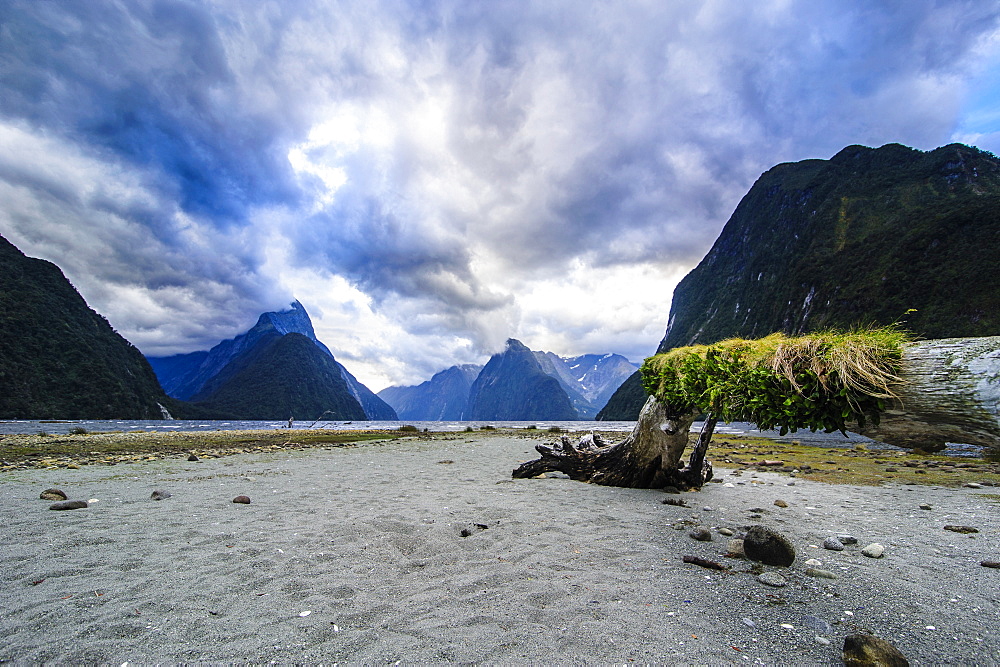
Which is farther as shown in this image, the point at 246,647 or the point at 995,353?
the point at 246,647

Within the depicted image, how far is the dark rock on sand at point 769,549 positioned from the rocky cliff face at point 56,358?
14448 centimetres

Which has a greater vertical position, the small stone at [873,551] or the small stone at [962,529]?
the small stone at [873,551]

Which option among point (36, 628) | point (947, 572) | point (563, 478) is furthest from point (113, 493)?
point (947, 572)

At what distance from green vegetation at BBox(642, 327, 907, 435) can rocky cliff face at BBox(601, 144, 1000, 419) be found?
80.9 meters

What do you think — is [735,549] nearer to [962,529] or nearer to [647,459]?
[962,529]

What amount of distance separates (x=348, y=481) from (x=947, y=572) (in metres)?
14.3

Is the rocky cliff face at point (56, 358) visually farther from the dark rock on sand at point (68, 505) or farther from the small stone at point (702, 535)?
the small stone at point (702, 535)

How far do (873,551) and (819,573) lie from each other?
1618 mm

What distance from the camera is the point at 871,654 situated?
3.41 metres

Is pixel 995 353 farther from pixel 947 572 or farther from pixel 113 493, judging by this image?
pixel 113 493

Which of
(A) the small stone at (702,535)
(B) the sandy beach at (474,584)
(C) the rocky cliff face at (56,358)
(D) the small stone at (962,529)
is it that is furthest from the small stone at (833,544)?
(C) the rocky cliff face at (56,358)

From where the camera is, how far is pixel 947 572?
222 inches

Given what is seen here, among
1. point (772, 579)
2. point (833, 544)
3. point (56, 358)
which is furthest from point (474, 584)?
point (56, 358)

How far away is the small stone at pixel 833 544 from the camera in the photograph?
6.66 meters
